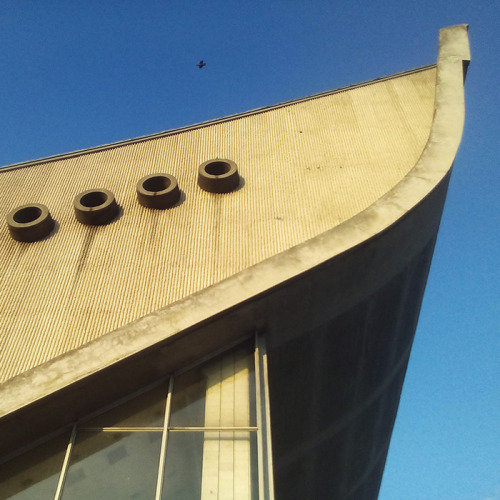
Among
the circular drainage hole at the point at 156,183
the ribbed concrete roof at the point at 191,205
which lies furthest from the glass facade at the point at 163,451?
the circular drainage hole at the point at 156,183

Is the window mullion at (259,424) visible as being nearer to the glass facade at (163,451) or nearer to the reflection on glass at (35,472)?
the glass facade at (163,451)

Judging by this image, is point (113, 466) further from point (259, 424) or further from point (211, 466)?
point (259, 424)

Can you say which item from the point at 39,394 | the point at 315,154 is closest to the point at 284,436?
the point at 39,394

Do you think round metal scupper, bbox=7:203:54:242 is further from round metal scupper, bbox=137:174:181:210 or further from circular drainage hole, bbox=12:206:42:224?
round metal scupper, bbox=137:174:181:210

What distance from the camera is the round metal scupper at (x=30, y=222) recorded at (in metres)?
15.6

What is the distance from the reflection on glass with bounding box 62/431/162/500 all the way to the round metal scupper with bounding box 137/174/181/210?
786 centimetres

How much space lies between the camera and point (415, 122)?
728 inches

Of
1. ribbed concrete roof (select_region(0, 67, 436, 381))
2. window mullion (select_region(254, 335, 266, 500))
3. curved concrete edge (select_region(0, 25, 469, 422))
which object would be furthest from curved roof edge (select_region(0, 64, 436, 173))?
window mullion (select_region(254, 335, 266, 500))

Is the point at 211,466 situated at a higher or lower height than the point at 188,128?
lower

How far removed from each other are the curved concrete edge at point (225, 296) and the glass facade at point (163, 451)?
110cm

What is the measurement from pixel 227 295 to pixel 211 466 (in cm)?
317

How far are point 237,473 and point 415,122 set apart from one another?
43.7ft

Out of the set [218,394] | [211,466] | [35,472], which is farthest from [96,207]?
[211,466]

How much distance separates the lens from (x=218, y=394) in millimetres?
10836
